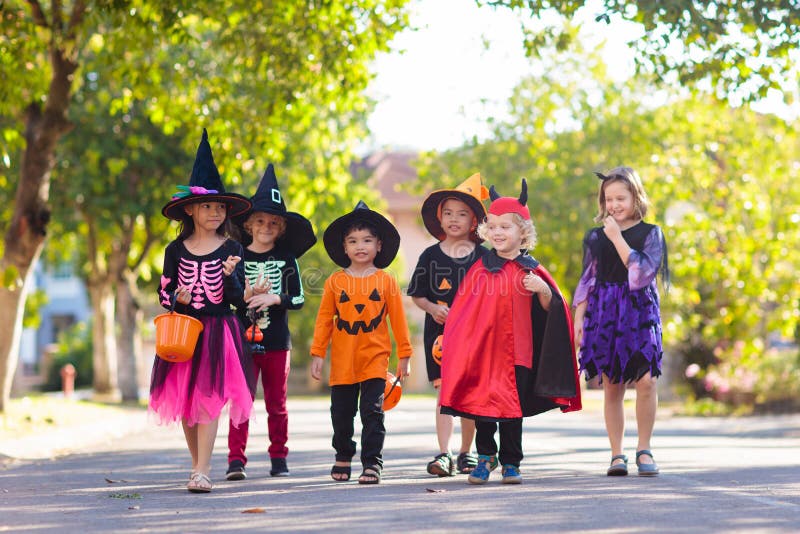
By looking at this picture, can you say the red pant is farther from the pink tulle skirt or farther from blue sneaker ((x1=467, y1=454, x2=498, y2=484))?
blue sneaker ((x1=467, y1=454, x2=498, y2=484))

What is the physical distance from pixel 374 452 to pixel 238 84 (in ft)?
36.5

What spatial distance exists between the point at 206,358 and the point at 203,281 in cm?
48

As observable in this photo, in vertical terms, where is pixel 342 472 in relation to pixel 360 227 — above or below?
below

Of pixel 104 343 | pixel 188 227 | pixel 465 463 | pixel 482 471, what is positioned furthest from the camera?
pixel 104 343

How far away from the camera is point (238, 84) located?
18.3 metres

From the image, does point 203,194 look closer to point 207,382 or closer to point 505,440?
point 207,382

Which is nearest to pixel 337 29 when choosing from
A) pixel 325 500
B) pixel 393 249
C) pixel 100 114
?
pixel 393 249

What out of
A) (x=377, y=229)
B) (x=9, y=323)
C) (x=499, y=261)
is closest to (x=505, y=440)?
(x=499, y=261)

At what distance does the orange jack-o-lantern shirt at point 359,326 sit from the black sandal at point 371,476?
63 cm

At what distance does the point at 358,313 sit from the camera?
834 centimetres

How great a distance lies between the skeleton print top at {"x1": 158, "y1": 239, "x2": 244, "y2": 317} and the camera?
309 inches

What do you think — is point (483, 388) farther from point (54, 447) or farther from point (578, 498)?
point (54, 447)

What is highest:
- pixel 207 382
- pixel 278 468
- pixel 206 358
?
pixel 206 358

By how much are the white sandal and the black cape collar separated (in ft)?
7.12
